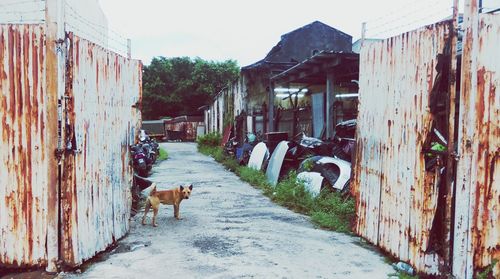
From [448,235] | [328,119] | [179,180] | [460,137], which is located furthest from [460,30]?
[179,180]

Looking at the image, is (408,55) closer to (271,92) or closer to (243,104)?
(271,92)

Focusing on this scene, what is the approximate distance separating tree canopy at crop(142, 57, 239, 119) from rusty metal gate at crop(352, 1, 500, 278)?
37083 mm

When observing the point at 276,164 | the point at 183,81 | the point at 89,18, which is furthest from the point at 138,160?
the point at 183,81

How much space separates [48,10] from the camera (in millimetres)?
4098

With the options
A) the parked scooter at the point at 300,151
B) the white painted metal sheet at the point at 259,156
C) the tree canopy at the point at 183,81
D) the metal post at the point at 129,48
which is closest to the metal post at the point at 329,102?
the parked scooter at the point at 300,151

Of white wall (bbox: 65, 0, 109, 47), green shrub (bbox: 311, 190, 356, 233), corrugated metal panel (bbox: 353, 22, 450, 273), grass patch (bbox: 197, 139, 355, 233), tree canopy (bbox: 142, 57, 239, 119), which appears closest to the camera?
corrugated metal panel (bbox: 353, 22, 450, 273)

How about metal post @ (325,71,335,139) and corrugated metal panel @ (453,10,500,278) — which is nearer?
corrugated metal panel @ (453,10,500,278)

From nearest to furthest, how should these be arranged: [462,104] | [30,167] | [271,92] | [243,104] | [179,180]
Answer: [462,104] → [30,167] → [179,180] → [271,92] → [243,104]

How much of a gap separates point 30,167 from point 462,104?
13.9ft

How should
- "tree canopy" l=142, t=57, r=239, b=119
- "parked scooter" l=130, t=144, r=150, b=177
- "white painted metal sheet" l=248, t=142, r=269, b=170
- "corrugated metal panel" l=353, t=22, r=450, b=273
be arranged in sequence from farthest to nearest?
"tree canopy" l=142, t=57, r=239, b=119 → "white painted metal sheet" l=248, t=142, r=269, b=170 → "parked scooter" l=130, t=144, r=150, b=177 → "corrugated metal panel" l=353, t=22, r=450, b=273

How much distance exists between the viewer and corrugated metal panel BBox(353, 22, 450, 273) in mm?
4266

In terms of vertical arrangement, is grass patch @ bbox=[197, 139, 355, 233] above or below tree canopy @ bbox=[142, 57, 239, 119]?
below

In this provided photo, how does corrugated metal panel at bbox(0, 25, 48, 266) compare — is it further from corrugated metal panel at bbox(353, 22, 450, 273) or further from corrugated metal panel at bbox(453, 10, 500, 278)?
corrugated metal panel at bbox(453, 10, 500, 278)

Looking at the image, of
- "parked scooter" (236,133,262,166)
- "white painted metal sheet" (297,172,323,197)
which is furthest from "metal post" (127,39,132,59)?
→ "parked scooter" (236,133,262,166)
